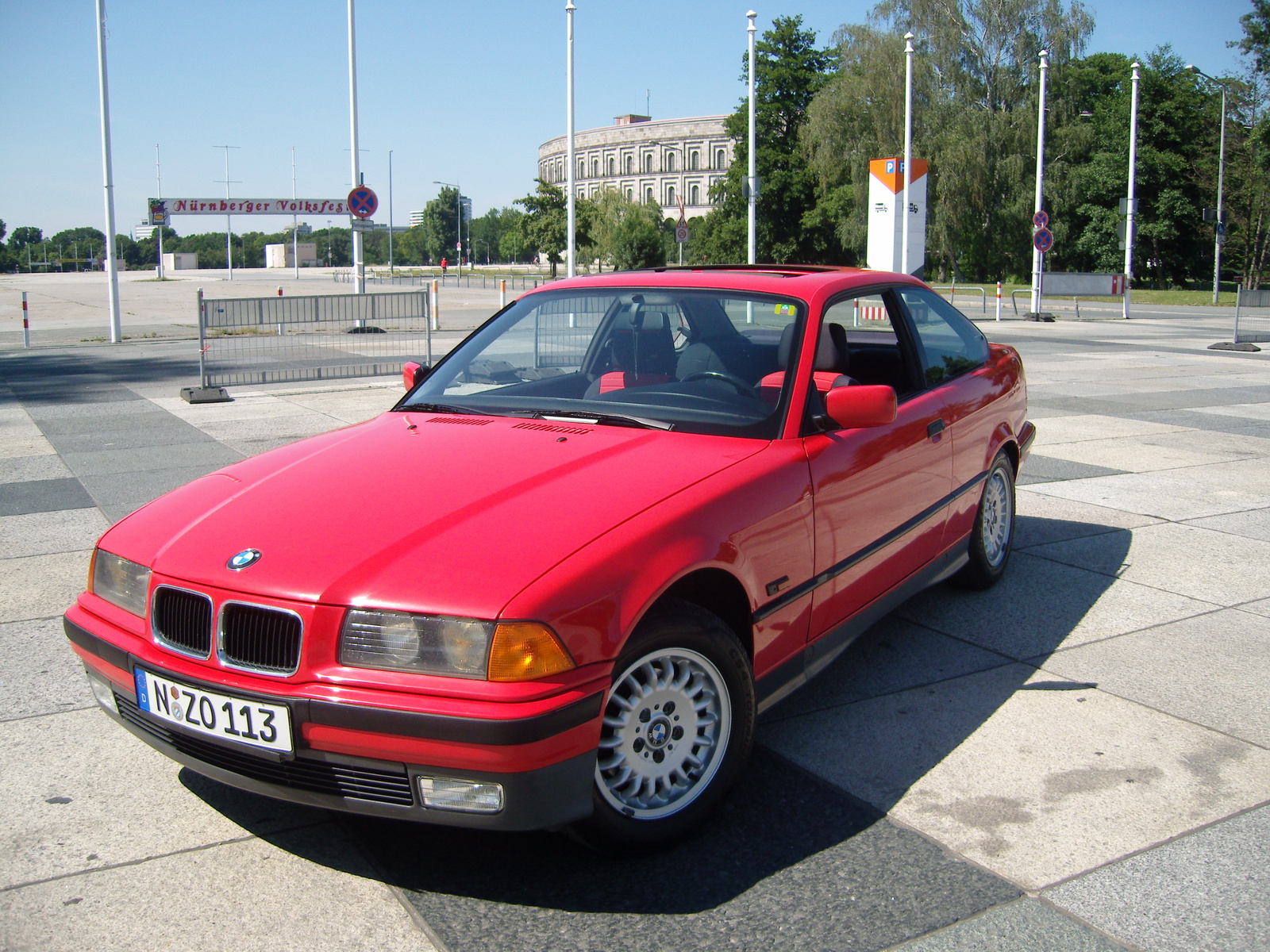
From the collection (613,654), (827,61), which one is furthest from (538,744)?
(827,61)

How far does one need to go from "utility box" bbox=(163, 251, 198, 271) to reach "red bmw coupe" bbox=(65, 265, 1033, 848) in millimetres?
123243

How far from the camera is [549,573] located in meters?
2.59

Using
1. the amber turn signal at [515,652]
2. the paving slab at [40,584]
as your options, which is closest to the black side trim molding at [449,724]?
the amber turn signal at [515,652]

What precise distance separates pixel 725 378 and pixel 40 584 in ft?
12.7

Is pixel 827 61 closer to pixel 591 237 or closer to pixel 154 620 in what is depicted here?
pixel 591 237

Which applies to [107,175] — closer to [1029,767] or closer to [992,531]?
[992,531]

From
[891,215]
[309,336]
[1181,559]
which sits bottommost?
[1181,559]

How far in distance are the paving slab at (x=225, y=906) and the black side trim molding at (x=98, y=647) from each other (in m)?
0.55

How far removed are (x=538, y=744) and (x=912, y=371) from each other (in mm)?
2718

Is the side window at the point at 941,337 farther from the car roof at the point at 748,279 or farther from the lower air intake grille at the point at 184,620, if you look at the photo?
the lower air intake grille at the point at 184,620

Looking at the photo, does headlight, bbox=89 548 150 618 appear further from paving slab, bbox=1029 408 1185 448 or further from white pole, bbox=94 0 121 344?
white pole, bbox=94 0 121 344

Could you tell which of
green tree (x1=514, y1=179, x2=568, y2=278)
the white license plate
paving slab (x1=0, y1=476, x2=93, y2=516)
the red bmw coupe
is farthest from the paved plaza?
green tree (x1=514, y1=179, x2=568, y2=278)

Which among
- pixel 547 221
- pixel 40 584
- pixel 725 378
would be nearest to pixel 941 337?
pixel 725 378

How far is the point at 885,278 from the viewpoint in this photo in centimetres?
467
